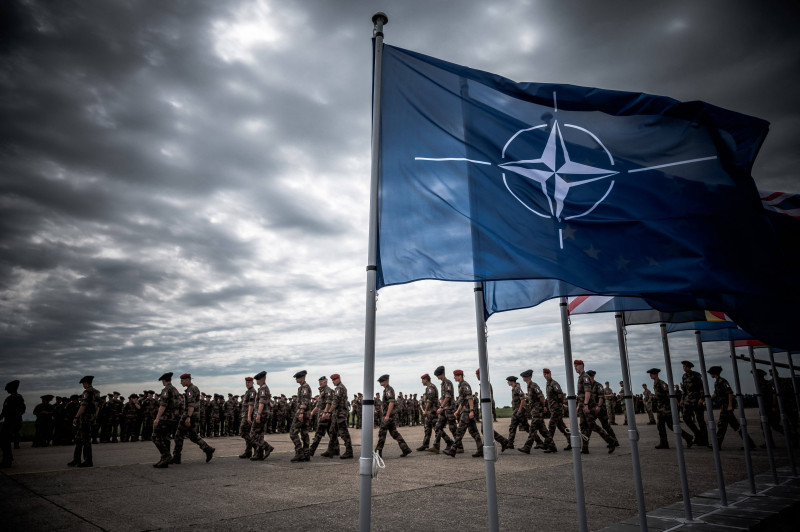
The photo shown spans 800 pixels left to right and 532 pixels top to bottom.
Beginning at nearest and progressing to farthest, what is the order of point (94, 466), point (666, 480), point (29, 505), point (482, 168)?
point (482, 168), point (29, 505), point (666, 480), point (94, 466)

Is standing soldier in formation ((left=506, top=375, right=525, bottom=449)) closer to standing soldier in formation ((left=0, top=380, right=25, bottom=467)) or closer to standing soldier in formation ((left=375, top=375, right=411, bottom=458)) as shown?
standing soldier in formation ((left=375, top=375, right=411, bottom=458))

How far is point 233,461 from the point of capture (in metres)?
11.9

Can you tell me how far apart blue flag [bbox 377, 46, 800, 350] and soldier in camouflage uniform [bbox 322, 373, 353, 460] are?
9.47 m

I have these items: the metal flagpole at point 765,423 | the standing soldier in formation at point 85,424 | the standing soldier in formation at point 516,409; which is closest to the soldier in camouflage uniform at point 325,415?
the standing soldier in formation at point 516,409

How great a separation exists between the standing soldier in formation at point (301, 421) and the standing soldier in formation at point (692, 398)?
10.8m

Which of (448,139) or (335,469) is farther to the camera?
(335,469)

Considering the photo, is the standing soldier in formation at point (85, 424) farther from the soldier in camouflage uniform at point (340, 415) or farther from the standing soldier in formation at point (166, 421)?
the soldier in camouflage uniform at point (340, 415)

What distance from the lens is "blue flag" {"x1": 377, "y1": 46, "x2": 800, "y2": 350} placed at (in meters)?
3.82

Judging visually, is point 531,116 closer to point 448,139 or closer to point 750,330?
point 448,139

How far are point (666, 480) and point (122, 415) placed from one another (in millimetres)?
22426

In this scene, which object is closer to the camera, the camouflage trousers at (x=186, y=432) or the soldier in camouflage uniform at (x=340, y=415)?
the camouflage trousers at (x=186, y=432)

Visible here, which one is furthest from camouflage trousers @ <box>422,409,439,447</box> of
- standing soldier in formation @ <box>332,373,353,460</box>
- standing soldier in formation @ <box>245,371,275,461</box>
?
standing soldier in formation @ <box>245,371,275,461</box>

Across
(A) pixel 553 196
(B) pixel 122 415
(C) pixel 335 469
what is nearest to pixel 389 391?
(C) pixel 335 469

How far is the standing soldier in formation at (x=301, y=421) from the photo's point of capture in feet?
37.9
